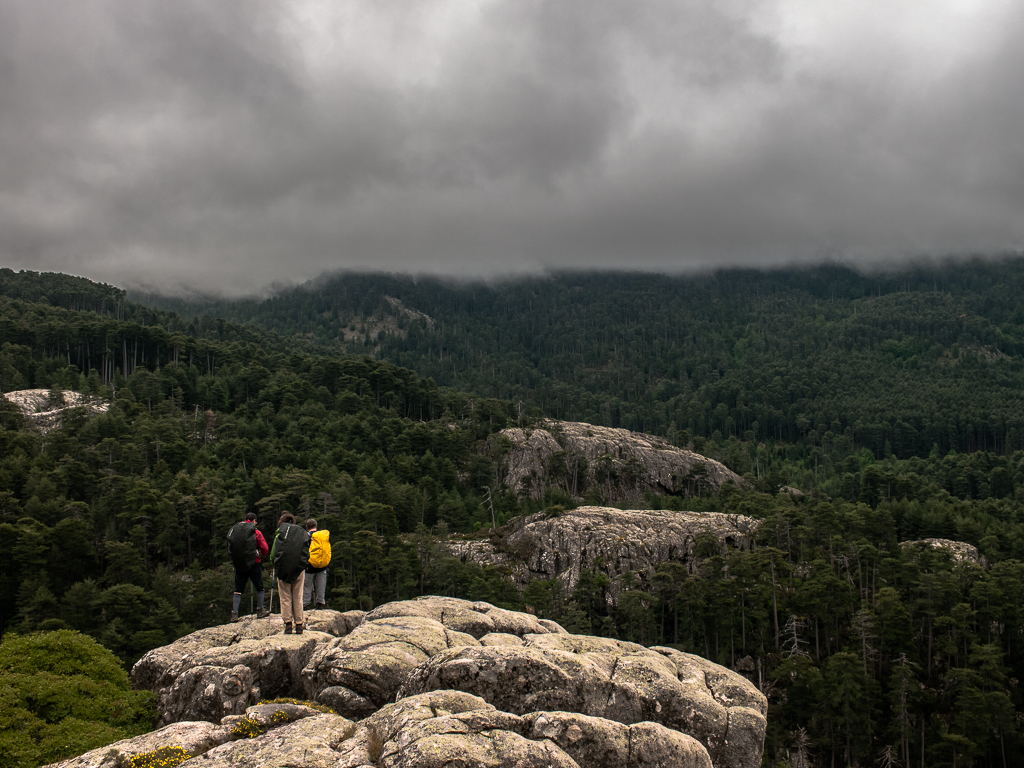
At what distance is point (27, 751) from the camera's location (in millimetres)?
16766

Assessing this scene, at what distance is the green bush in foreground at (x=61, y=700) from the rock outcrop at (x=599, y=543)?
201 feet

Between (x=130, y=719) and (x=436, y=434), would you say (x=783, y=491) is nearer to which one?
(x=436, y=434)

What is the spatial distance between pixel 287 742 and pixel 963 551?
103 m

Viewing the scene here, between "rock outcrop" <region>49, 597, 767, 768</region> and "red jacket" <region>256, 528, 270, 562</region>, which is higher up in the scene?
"red jacket" <region>256, 528, 270, 562</region>

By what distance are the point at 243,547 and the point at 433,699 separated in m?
11.3

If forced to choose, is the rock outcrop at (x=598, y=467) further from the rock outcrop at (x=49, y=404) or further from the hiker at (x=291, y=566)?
the hiker at (x=291, y=566)

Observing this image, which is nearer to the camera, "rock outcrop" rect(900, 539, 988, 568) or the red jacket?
the red jacket

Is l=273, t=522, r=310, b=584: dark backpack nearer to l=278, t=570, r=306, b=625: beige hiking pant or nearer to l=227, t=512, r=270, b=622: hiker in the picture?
l=278, t=570, r=306, b=625: beige hiking pant

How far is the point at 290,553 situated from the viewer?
20.5 m

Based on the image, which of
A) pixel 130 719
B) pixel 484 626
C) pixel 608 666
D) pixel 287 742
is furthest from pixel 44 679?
pixel 608 666

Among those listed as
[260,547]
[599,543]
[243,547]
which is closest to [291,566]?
[243,547]

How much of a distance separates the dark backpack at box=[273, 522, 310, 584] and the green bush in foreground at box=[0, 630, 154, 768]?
5426 mm

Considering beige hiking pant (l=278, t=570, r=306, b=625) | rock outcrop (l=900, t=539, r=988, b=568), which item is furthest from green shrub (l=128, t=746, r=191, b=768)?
rock outcrop (l=900, t=539, r=988, b=568)

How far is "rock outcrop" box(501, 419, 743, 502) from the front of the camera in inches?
4948
